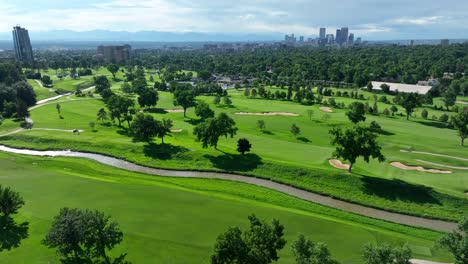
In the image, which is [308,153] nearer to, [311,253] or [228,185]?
[228,185]

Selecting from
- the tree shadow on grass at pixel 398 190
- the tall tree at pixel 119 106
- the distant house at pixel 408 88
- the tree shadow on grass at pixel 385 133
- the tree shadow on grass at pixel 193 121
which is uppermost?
the tall tree at pixel 119 106

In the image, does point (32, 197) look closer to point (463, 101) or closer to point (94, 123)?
point (94, 123)

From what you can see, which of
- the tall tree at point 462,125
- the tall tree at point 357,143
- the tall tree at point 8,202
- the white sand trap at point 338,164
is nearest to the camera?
the tall tree at point 8,202

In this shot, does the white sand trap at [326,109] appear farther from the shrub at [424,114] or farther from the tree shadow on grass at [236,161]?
the tree shadow on grass at [236,161]

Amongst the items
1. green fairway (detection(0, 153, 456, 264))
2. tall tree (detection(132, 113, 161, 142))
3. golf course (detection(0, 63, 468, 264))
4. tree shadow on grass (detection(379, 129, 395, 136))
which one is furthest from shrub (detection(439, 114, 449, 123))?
tall tree (detection(132, 113, 161, 142))

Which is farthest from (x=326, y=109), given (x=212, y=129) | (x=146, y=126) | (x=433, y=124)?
(x=146, y=126)

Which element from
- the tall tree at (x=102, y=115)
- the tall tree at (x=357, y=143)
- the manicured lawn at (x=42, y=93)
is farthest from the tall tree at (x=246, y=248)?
the manicured lawn at (x=42, y=93)

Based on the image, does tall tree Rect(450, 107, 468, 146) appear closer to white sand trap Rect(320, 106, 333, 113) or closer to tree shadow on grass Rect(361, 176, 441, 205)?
tree shadow on grass Rect(361, 176, 441, 205)
